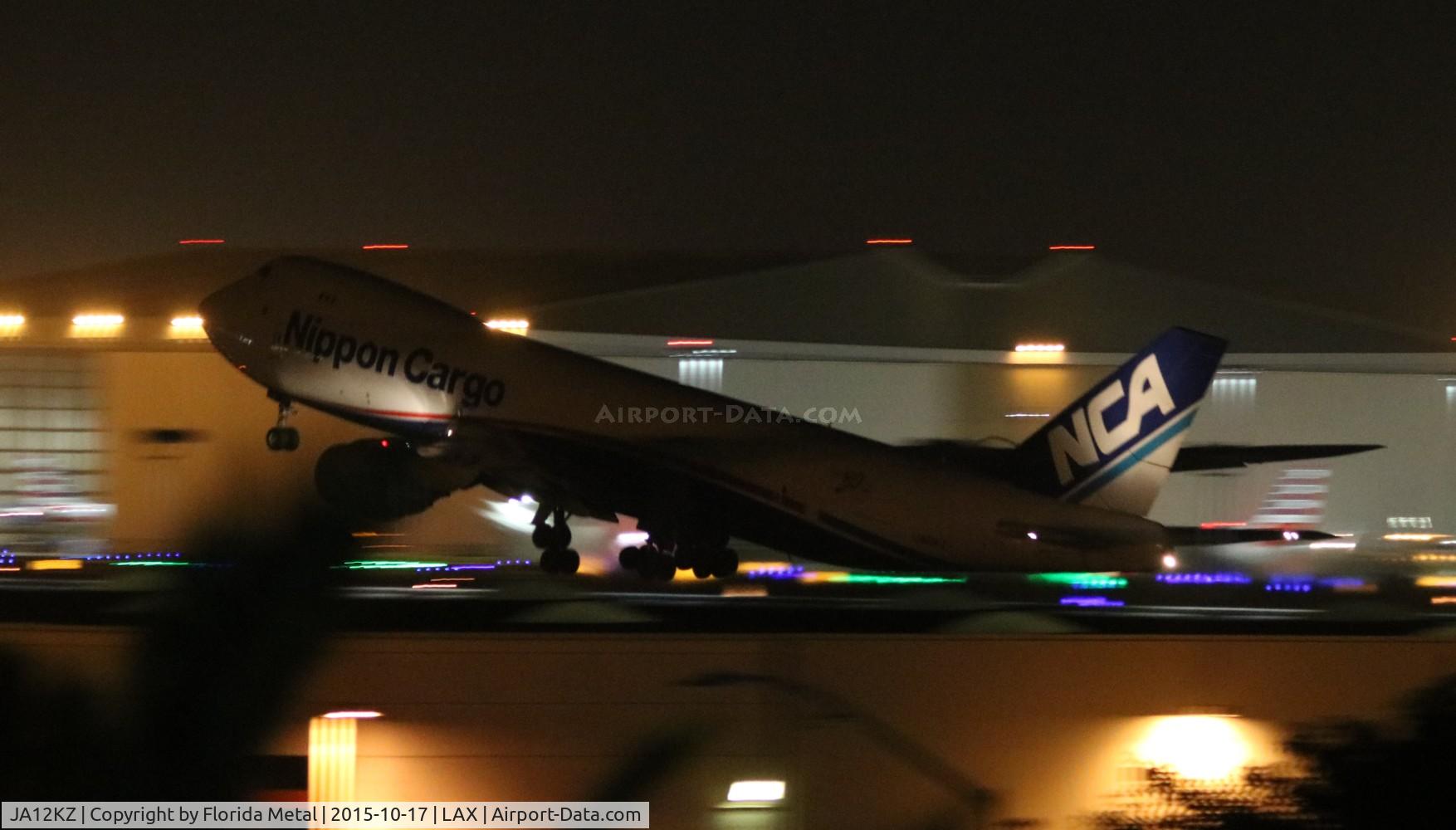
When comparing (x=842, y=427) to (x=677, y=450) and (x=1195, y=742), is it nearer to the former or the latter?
(x=677, y=450)

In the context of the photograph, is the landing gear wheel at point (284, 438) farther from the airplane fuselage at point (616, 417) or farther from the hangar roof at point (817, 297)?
the hangar roof at point (817, 297)

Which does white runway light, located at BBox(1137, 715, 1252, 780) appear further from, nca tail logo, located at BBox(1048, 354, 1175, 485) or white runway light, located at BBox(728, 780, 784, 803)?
nca tail logo, located at BBox(1048, 354, 1175, 485)

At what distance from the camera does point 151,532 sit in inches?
1086

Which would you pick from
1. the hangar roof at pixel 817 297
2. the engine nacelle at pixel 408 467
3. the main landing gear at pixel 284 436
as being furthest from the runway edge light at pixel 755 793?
the hangar roof at pixel 817 297

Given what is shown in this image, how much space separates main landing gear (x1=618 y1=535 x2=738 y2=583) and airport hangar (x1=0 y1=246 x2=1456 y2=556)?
8.37ft

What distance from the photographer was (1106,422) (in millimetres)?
21844

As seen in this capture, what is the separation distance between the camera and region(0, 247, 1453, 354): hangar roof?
31.0 m

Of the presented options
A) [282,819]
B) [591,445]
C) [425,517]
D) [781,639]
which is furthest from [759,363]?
[282,819]

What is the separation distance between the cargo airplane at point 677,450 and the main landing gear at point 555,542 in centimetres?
5

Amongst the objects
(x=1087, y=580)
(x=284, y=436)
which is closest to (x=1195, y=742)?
(x=1087, y=580)

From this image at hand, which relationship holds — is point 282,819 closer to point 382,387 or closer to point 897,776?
point 897,776

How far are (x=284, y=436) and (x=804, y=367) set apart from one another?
1048 cm

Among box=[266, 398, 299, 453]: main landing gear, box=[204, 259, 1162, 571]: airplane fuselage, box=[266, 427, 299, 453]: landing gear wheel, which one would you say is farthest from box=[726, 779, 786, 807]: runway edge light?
box=[266, 427, 299, 453]: landing gear wheel

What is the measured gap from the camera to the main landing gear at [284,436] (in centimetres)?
2816
